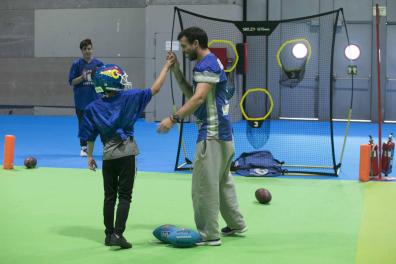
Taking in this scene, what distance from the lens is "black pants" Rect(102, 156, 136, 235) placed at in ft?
19.5

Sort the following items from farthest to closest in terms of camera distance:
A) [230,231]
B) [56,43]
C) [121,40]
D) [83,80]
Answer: [56,43] → [121,40] → [83,80] → [230,231]

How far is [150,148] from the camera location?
44.8ft

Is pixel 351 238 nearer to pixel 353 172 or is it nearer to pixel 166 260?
pixel 166 260

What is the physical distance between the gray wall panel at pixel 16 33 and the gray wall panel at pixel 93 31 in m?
0.32

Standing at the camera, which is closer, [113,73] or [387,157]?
[113,73]

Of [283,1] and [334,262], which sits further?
A: [283,1]

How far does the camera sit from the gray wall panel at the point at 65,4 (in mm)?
22375

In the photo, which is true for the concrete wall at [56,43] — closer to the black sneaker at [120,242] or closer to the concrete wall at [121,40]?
the concrete wall at [121,40]

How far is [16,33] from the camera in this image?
2358cm

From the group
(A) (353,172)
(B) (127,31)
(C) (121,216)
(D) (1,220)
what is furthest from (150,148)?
(B) (127,31)

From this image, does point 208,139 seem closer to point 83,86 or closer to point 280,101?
point 83,86

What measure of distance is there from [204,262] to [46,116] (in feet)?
60.9

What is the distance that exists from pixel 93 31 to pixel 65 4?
1.46 m

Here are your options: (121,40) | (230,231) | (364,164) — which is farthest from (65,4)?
(230,231)
